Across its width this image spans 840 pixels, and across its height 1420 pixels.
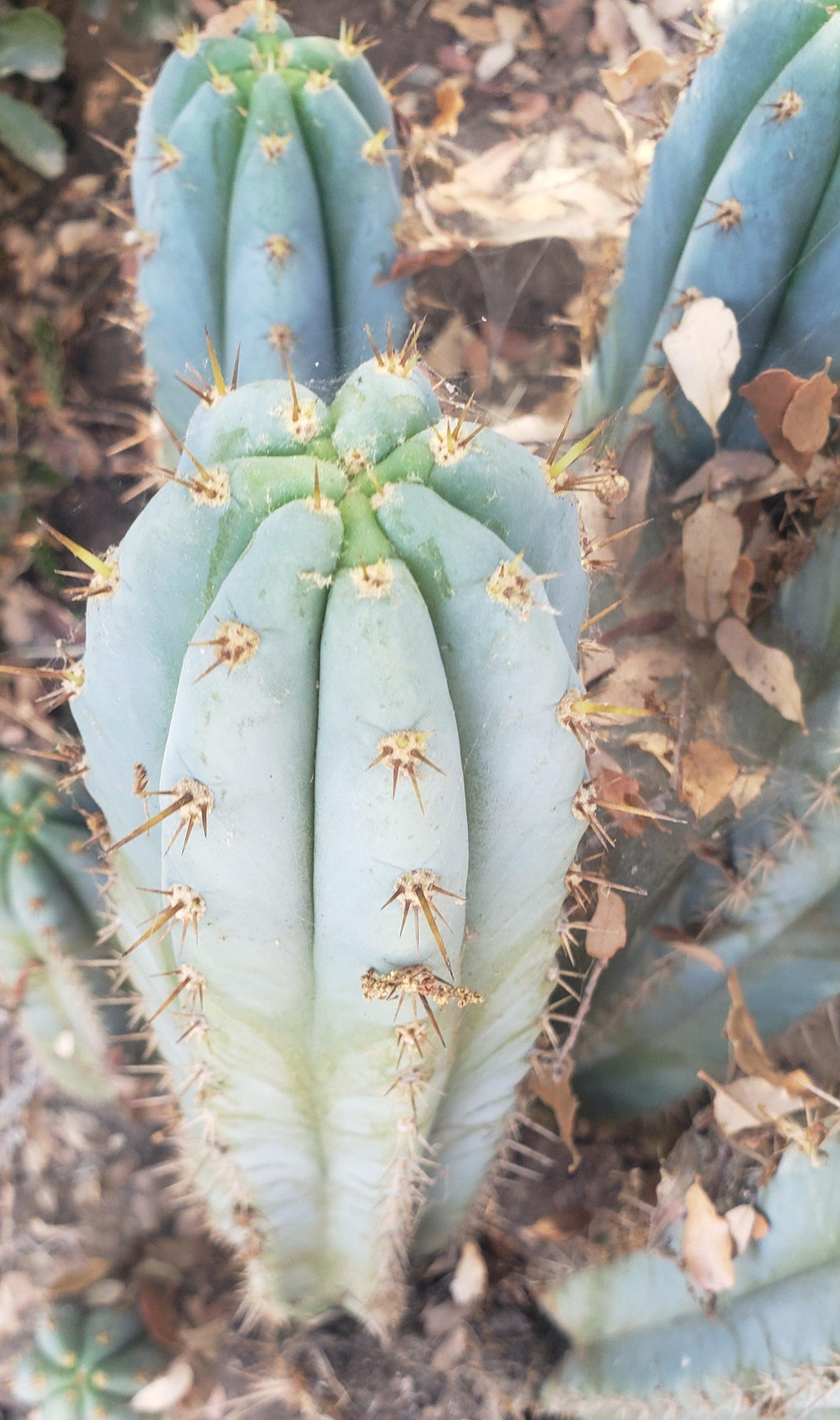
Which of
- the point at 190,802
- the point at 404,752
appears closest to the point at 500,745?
the point at 404,752

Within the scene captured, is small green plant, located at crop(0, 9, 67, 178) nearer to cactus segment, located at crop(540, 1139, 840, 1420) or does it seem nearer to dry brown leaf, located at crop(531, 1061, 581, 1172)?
dry brown leaf, located at crop(531, 1061, 581, 1172)

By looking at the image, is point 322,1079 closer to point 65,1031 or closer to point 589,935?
point 589,935

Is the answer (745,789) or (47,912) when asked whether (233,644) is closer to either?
(745,789)

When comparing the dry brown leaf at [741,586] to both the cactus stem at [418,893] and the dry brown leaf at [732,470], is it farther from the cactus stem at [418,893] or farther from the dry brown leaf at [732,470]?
the cactus stem at [418,893]

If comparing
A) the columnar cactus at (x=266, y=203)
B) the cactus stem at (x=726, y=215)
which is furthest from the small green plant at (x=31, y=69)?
the cactus stem at (x=726, y=215)

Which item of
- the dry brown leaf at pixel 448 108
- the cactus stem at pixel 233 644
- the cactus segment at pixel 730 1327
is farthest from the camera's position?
the dry brown leaf at pixel 448 108

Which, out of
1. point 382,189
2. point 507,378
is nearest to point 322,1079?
point 382,189

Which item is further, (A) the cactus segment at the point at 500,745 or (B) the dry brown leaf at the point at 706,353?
(B) the dry brown leaf at the point at 706,353
